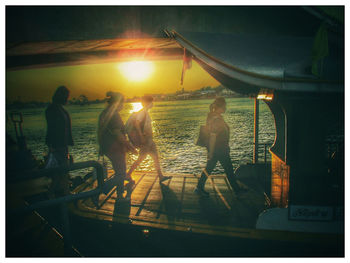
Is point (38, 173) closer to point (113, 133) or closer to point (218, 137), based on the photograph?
point (113, 133)

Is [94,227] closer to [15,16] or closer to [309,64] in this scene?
[15,16]

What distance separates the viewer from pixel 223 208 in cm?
388

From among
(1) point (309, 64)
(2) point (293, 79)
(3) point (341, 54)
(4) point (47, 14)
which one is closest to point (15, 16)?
(4) point (47, 14)

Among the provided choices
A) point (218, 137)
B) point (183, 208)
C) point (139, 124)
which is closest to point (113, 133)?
point (139, 124)

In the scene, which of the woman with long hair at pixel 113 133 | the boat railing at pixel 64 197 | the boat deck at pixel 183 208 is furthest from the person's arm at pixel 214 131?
the boat railing at pixel 64 197

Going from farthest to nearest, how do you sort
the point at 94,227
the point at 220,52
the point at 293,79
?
the point at 94,227 → the point at 220,52 → the point at 293,79

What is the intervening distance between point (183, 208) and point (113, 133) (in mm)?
2206

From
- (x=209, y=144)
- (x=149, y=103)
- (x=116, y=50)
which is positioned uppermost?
(x=116, y=50)

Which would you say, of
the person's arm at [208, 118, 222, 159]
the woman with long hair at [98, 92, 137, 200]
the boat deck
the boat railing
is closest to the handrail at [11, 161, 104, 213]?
the boat railing

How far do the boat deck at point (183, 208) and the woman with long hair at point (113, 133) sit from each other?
690 millimetres

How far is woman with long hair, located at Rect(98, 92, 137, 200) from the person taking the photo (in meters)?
3.98

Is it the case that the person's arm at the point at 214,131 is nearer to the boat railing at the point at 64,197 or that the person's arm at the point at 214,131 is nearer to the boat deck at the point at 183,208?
the boat deck at the point at 183,208

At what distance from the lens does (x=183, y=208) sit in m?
3.93

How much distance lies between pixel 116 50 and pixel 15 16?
6.06 feet
